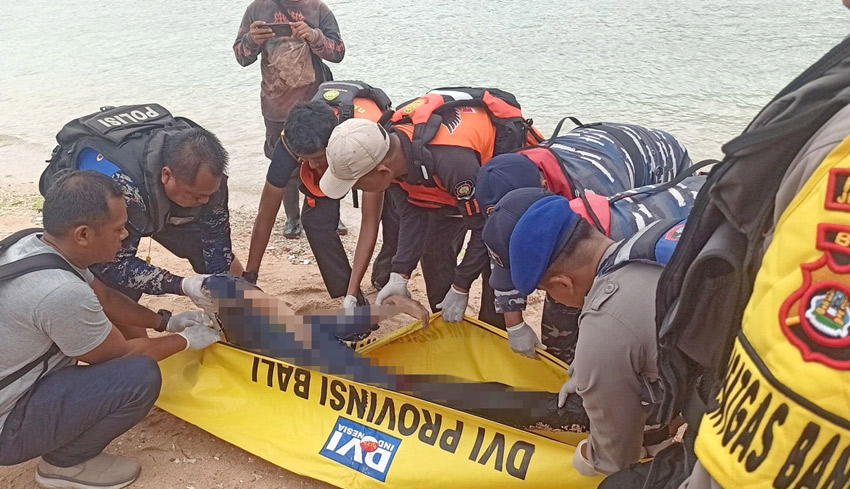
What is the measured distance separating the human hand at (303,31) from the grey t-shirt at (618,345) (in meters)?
2.93

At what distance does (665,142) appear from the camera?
3000mm

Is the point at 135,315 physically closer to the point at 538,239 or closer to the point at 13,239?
the point at 13,239

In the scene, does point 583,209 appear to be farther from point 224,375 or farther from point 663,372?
point 224,375

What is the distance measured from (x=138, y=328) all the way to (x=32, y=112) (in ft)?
25.9

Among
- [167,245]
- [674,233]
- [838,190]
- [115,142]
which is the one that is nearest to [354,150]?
[115,142]

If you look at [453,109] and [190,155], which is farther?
[453,109]

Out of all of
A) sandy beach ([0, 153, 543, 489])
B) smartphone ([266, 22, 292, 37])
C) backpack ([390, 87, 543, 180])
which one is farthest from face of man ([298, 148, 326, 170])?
smartphone ([266, 22, 292, 37])

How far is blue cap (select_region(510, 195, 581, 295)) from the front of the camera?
1.89 m

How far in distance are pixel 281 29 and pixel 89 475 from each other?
8.67 ft

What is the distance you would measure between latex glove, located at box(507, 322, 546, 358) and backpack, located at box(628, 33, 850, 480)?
1.42 metres

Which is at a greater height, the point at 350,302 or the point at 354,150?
the point at 354,150

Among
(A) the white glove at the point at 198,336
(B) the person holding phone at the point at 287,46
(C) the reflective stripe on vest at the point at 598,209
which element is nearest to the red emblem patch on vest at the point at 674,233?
(C) the reflective stripe on vest at the point at 598,209

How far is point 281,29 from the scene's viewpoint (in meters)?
4.30

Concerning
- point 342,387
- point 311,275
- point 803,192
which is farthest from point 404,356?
point 803,192
